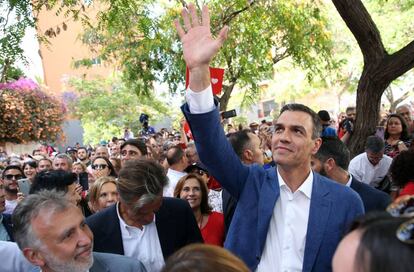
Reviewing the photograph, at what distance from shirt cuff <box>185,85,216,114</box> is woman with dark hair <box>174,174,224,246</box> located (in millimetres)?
2057

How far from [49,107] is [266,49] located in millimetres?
14037

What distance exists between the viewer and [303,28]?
11867 mm

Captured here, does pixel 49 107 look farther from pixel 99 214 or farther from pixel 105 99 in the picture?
pixel 99 214

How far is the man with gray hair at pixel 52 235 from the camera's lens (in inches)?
102

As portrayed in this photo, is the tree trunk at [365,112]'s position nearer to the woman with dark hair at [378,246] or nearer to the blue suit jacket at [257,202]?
the blue suit jacket at [257,202]

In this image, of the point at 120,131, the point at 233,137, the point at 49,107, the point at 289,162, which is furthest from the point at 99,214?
the point at 120,131

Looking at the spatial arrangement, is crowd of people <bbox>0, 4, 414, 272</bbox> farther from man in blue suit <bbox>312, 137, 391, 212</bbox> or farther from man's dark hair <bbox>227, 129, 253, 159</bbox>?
man's dark hair <bbox>227, 129, 253, 159</bbox>

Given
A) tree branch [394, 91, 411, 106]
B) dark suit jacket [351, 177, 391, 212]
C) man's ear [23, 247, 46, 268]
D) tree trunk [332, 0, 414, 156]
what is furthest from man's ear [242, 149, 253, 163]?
tree branch [394, 91, 411, 106]

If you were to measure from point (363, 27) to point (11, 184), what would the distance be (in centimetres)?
514

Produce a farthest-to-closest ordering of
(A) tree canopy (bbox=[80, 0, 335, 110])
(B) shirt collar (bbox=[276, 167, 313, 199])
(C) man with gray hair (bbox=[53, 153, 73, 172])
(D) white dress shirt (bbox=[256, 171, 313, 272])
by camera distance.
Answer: (A) tree canopy (bbox=[80, 0, 335, 110])
(C) man with gray hair (bbox=[53, 153, 73, 172])
(B) shirt collar (bbox=[276, 167, 313, 199])
(D) white dress shirt (bbox=[256, 171, 313, 272])

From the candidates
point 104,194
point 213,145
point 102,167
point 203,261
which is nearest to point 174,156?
point 102,167

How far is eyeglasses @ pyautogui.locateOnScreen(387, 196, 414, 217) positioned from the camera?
1.25 metres

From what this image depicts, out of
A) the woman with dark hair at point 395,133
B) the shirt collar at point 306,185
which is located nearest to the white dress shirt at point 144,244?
the shirt collar at point 306,185

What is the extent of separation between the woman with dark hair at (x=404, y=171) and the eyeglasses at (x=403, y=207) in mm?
2425
